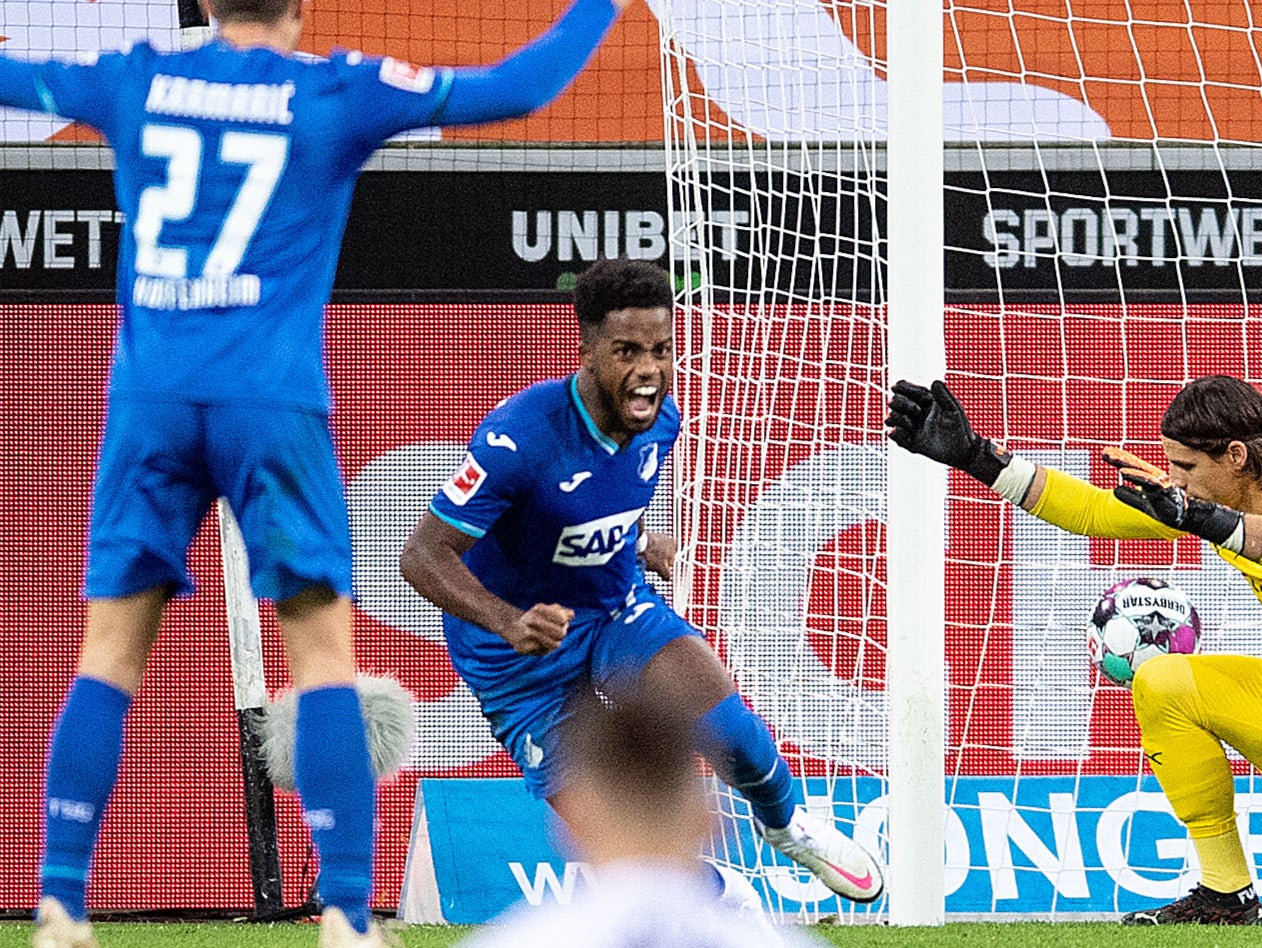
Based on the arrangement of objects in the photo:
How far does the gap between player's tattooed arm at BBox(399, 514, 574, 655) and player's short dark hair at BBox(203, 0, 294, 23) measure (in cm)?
137

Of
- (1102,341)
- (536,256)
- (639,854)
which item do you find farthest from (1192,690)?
(639,854)

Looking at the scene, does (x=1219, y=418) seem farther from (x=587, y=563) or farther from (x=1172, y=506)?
(x=587, y=563)

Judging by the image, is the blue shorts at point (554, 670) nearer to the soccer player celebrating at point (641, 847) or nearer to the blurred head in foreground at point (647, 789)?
the soccer player celebrating at point (641, 847)

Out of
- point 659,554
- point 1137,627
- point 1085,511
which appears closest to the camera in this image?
point 659,554

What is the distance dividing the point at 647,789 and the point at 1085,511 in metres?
3.49

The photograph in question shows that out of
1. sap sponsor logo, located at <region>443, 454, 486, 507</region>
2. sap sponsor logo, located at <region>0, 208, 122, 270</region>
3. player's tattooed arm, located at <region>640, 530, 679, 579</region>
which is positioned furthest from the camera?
sap sponsor logo, located at <region>0, 208, 122, 270</region>

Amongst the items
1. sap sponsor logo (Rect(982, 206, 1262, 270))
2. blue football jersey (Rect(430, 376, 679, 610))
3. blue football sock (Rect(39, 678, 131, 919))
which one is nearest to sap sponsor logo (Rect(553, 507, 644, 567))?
blue football jersey (Rect(430, 376, 679, 610))

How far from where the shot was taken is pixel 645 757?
7.38ft

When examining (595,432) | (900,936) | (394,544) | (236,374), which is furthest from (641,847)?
(394,544)

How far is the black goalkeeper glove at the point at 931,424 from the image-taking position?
4.95 metres

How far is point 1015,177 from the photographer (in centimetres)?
733

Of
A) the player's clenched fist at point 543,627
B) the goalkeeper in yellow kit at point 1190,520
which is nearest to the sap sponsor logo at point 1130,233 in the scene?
the goalkeeper in yellow kit at point 1190,520

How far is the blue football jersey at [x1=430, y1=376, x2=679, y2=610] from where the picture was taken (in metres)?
4.45

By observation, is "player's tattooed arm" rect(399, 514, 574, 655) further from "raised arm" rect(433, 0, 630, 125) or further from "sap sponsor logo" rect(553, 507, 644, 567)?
"raised arm" rect(433, 0, 630, 125)
